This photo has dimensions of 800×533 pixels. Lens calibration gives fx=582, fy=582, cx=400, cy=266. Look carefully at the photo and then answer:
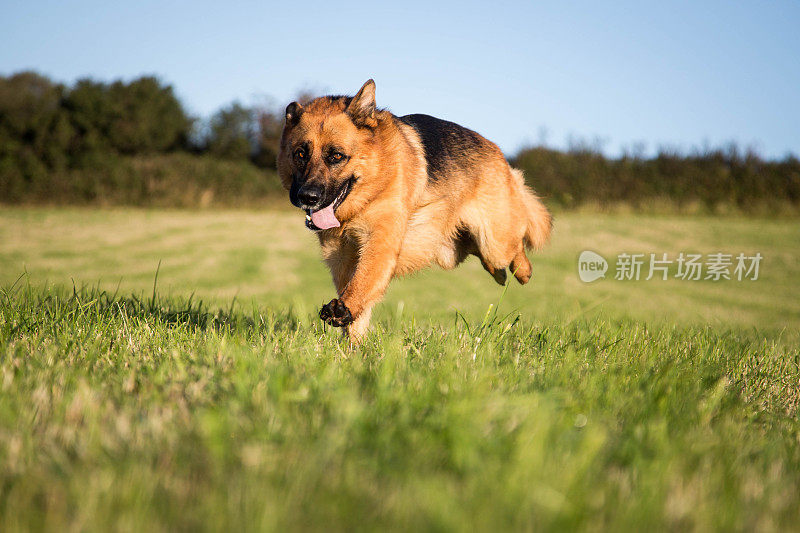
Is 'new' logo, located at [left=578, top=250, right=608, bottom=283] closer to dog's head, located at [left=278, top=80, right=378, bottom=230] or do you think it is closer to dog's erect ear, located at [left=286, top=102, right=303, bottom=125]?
dog's head, located at [left=278, top=80, right=378, bottom=230]

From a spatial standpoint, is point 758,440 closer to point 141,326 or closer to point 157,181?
point 141,326

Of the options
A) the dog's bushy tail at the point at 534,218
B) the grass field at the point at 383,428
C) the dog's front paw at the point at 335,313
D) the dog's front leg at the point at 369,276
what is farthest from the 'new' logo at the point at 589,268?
the dog's front paw at the point at 335,313

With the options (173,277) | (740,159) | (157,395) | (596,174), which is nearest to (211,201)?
(173,277)

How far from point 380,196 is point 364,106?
0.59 m

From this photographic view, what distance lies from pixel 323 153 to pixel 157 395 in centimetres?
201

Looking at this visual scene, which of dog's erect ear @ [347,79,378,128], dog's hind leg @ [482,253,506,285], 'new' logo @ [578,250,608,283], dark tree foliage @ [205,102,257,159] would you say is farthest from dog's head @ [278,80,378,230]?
dark tree foliage @ [205,102,257,159]

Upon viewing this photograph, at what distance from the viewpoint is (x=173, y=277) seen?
12.7m

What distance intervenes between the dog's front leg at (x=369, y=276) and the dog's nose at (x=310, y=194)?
43 cm

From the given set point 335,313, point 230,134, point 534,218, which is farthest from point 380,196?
point 230,134

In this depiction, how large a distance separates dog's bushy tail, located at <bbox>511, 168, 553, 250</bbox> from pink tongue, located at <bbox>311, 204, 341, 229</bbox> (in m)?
2.09

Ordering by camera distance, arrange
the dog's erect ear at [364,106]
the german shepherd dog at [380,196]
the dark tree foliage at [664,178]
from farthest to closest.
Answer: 1. the dark tree foliage at [664,178]
2. the dog's erect ear at [364,106]
3. the german shepherd dog at [380,196]

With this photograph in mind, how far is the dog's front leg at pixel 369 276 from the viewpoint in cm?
302

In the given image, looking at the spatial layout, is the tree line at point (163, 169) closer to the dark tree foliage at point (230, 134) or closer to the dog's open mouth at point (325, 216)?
the dark tree foliage at point (230, 134)

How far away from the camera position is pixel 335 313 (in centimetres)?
301
